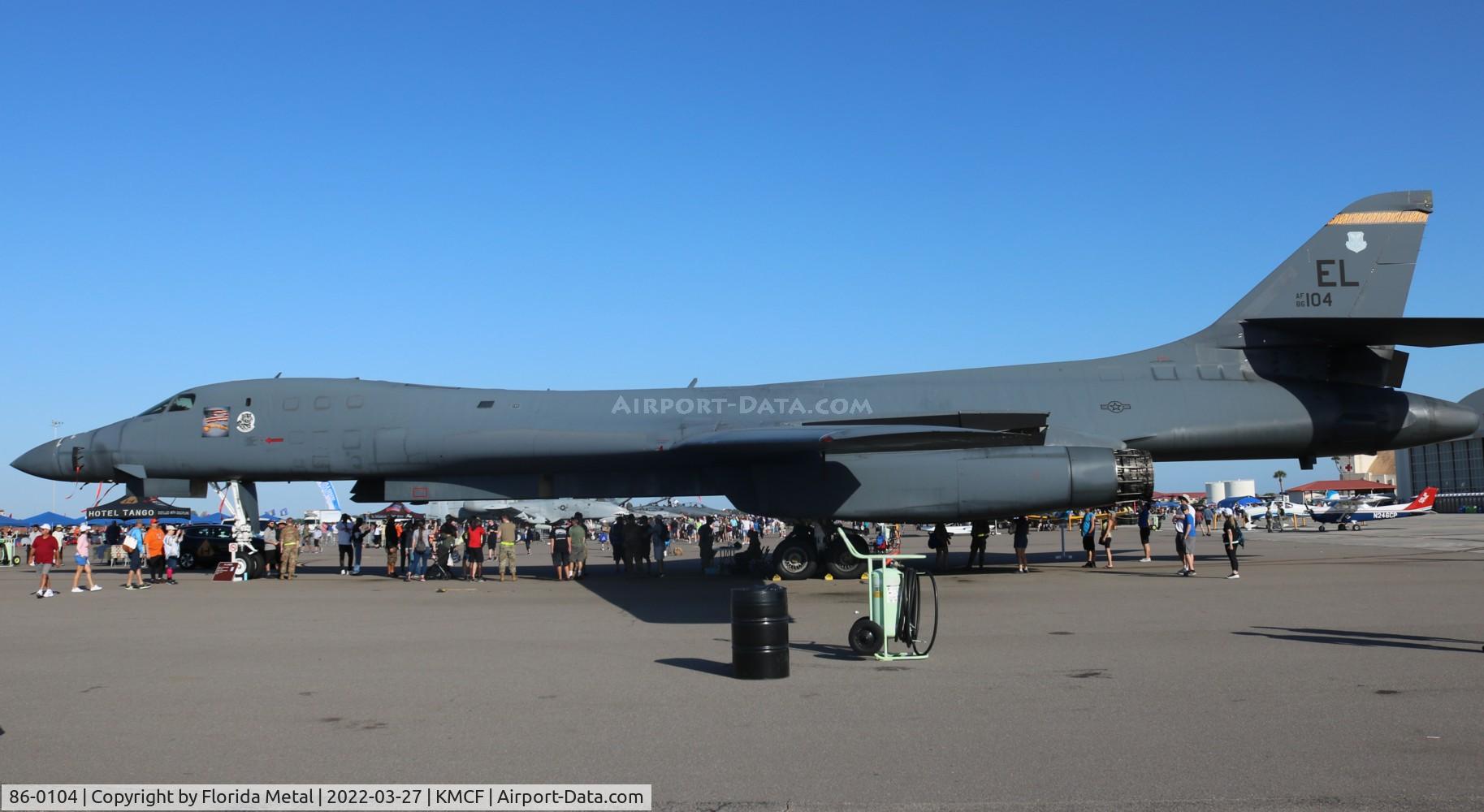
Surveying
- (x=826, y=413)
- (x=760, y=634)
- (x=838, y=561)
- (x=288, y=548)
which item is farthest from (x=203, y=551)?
(x=760, y=634)

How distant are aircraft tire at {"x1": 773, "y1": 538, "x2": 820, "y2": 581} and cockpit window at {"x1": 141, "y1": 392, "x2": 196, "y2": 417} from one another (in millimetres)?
10817

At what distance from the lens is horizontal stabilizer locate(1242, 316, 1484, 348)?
15.9 meters

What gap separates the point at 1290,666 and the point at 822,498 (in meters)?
8.91

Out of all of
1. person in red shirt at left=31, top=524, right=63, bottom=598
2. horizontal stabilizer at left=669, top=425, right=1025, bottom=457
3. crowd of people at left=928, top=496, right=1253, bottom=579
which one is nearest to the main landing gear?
crowd of people at left=928, top=496, right=1253, bottom=579

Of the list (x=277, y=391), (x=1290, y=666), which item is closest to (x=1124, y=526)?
(x=277, y=391)

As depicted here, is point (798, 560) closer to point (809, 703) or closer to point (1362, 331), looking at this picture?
point (1362, 331)

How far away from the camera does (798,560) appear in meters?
18.0

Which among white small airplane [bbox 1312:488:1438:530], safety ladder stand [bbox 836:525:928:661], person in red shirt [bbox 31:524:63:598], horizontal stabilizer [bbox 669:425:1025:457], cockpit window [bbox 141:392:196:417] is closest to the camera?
safety ladder stand [bbox 836:525:928:661]

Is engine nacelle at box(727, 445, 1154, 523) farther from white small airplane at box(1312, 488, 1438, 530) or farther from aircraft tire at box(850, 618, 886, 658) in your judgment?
white small airplane at box(1312, 488, 1438, 530)

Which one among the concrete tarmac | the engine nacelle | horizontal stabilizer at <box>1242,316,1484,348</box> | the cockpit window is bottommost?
the concrete tarmac

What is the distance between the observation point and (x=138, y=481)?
1919 centimetres

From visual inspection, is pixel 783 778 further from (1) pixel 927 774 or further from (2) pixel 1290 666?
(2) pixel 1290 666

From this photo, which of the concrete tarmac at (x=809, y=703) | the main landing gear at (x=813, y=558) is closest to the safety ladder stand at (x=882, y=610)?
the concrete tarmac at (x=809, y=703)

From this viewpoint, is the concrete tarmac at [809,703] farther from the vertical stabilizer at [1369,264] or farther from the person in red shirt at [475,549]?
the vertical stabilizer at [1369,264]
